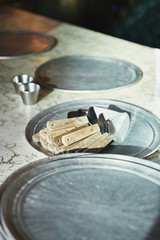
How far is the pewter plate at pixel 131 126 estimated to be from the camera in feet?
4.88

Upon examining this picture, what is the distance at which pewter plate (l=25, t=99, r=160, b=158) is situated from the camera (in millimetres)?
1487

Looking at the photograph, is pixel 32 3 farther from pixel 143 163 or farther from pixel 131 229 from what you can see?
pixel 131 229

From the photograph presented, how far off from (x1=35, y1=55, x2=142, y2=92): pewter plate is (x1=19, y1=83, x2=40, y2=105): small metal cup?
149mm

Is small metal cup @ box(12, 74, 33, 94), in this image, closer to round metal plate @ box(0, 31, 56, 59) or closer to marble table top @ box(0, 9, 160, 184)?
marble table top @ box(0, 9, 160, 184)

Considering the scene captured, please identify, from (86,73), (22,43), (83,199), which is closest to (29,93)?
(86,73)

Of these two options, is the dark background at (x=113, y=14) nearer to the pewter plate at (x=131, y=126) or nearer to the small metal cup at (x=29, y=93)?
the small metal cup at (x=29, y=93)

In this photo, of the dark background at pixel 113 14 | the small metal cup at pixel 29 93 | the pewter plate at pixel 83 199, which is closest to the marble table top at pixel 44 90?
the small metal cup at pixel 29 93

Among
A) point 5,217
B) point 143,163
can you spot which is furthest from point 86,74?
point 5,217

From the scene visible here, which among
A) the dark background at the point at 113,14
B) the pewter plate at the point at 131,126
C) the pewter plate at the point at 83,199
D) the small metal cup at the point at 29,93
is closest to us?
the pewter plate at the point at 83,199

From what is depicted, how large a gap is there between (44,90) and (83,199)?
3.54 feet

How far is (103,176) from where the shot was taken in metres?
1.24

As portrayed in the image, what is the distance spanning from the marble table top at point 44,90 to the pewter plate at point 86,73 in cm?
6

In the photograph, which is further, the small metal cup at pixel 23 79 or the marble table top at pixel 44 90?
the small metal cup at pixel 23 79

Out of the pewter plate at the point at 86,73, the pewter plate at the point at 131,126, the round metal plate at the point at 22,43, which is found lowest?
the round metal plate at the point at 22,43
